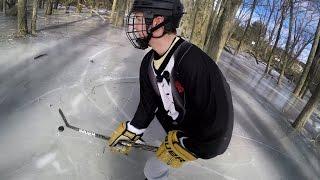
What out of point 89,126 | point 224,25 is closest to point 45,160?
point 89,126

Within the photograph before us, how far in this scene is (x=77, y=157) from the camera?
3982 mm

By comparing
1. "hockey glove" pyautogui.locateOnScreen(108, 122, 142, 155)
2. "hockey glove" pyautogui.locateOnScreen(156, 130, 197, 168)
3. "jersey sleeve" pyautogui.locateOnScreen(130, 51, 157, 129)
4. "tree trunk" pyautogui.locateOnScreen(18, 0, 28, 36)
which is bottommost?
"tree trunk" pyautogui.locateOnScreen(18, 0, 28, 36)

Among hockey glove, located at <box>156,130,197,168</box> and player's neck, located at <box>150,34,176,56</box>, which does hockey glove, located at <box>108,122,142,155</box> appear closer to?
hockey glove, located at <box>156,130,197,168</box>

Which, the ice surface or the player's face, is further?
the ice surface

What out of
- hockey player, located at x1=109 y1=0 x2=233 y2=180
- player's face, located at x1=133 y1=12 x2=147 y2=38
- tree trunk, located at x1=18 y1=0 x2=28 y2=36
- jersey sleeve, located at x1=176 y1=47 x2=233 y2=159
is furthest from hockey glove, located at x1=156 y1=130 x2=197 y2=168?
tree trunk, located at x1=18 y1=0 x2=28 y2=36

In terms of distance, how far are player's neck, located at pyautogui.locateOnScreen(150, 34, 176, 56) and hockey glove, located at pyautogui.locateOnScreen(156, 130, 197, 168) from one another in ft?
2.33

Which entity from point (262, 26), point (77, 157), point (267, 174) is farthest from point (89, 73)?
point (262, 26)

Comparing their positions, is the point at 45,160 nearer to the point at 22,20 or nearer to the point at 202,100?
the point at 202,100

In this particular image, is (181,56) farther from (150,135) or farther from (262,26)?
(262,26)

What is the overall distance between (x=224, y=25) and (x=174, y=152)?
6.70 metres

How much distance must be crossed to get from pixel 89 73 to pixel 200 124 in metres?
4.73

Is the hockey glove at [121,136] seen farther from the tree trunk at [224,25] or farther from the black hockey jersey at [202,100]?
the tree trunk at [224,25]

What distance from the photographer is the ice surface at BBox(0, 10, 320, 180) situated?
3881 millimetres

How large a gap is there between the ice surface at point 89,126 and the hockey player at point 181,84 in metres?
1.38
